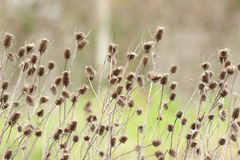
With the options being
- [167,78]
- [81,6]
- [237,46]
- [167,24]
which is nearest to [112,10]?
[81,6]

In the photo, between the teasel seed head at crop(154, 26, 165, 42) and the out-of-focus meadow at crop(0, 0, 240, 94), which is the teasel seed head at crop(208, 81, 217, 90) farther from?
the out-of-focus meadow at crop(0, 0, 240, 94)

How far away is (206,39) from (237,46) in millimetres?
1258

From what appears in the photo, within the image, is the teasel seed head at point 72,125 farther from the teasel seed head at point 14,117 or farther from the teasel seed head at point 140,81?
the teasel seed head at point 140,81

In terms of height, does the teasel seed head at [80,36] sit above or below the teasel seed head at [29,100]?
above

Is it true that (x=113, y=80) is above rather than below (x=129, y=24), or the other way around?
below

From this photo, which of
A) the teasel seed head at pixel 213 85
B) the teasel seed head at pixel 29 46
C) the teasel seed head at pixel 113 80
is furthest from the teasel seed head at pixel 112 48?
the teasel seed head at pixel 213 85

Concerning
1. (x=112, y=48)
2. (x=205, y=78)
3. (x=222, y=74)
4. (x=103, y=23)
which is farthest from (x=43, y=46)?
(x=103, y=23)

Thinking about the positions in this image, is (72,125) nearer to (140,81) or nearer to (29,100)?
(29,100)

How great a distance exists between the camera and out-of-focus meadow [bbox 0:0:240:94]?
11.4 meters

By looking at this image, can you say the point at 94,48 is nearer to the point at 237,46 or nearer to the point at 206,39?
the point at 206,39

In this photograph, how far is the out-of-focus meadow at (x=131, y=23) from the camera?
449 inches

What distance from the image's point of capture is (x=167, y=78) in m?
2.33

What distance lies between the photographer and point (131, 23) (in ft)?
44.6

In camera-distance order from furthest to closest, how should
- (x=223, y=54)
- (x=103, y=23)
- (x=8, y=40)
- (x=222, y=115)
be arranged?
(x=103, y=23) < (x=222, y=115) < (x=223, y=54) < (x=8, y=40)
